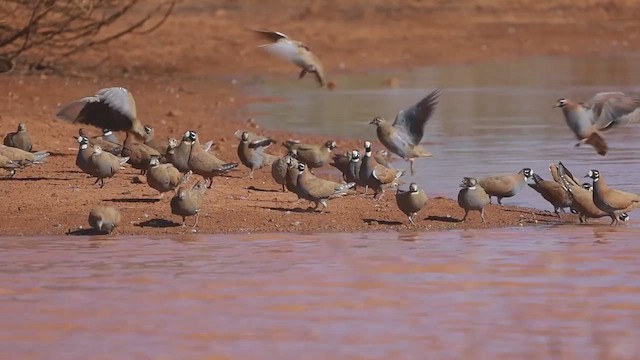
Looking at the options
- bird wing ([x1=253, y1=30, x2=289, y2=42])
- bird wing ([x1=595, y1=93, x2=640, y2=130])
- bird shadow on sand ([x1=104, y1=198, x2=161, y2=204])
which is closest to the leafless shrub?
bird wing ([x1=253, y1=30, x2=289, y2=42])

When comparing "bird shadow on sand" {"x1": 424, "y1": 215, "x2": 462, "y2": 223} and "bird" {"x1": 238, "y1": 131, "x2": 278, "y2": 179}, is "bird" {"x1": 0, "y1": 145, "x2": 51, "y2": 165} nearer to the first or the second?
"bird" {"x1": 238, "y1": 131, "x2": 278, "y2": 179}

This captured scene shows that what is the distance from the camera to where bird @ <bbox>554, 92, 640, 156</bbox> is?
1309 centimetres

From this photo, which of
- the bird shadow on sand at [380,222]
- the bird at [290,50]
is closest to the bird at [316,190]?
the bird shadow on sand at [380,222]

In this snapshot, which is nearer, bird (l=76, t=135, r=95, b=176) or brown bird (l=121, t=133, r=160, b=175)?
bird (l=76, t=135, r=95, b=176)

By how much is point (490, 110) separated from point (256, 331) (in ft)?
45.2

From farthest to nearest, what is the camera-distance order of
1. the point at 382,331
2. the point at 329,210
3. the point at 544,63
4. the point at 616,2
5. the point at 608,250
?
the point at 616,2 → the point at 544,63 → the point at 329,210 → the point at 608,250 → the point at 382,331

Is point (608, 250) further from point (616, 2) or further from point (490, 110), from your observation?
point (616, 2)

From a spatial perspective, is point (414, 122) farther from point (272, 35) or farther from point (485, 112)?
point (485, 112)

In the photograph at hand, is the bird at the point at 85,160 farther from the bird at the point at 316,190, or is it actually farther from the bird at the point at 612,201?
the bird at the point at 612,201

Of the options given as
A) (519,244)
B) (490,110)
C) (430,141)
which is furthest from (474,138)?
(519,244)

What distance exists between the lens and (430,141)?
17.6 meters

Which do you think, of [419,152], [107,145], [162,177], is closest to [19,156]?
[107,145]

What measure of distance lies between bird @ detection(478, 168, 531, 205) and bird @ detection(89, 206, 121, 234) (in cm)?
318

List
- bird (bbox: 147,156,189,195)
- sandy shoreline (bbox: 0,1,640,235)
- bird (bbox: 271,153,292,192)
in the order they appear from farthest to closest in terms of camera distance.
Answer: bird (bbox: 271,153,292,192) < bird (bbox: 147,156,189,195) < sandy shoreline (bbox: 0,1,640,235)
